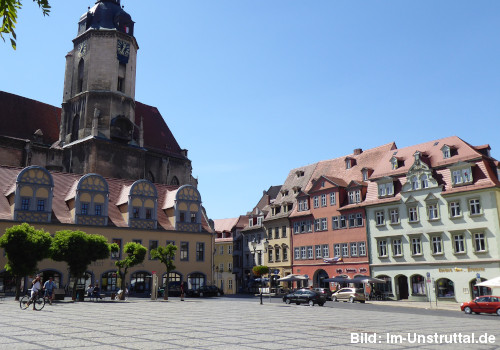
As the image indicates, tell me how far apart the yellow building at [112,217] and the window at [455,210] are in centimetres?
2548

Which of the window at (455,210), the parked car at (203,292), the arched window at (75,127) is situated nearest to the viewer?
the window at (455,210)

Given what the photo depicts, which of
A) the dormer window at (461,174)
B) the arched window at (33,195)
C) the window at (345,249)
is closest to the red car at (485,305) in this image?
the dormer window at (461,174)

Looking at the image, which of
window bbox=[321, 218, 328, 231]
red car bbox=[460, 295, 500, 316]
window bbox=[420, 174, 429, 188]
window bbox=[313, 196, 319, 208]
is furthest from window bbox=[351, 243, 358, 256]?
red car bbox=[460, 295, 500, 316]

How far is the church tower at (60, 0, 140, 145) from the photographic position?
58.6 meters

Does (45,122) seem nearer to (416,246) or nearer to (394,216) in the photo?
(394,216)

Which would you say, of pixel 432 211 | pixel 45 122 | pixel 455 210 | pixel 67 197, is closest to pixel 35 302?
pixel 67 197

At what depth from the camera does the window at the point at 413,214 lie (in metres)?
44.1

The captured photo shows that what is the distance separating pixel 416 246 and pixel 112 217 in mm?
29782

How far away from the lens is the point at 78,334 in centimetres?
1326

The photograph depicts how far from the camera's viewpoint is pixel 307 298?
3544 centimetres

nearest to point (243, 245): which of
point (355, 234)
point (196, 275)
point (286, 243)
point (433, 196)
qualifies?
point (286, 243)

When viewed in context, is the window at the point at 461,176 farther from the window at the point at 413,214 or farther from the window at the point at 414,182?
the window at the point at 413,214

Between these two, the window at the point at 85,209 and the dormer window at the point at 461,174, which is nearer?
the dormer window at the point at 461,174

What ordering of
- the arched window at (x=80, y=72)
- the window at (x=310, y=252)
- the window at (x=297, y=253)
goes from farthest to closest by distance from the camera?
1. the arched window at (x=80, y=72)
2. the window at (x=297, y=253)
3. the window at (x=310, y=252)
